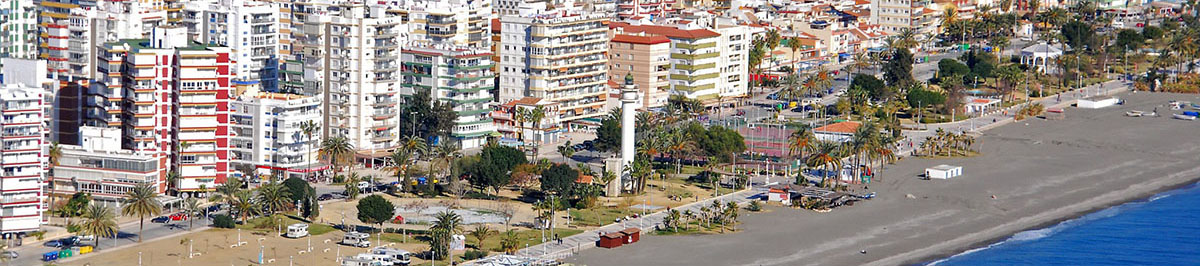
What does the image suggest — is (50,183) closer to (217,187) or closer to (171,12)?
(217,187)

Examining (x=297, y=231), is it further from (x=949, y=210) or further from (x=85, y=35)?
(x=949, y=210)

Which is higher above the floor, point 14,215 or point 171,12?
point 171,12

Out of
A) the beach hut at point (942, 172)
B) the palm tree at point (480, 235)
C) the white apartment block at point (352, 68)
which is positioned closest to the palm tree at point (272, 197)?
the palm tree at point (480, 235)

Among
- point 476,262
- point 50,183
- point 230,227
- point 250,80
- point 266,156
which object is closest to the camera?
point 476,262

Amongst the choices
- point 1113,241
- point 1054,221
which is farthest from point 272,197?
point 1113,241

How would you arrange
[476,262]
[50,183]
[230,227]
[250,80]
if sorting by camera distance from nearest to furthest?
[476,262] → [230,227] → [50,183] → [250,80]

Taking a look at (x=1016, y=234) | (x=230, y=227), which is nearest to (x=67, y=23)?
(x=230, y=227)

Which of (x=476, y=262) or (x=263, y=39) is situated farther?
(x=263, y=39)
